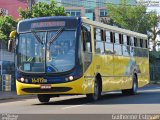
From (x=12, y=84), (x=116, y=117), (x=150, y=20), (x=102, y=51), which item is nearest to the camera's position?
(x=116, y=117)

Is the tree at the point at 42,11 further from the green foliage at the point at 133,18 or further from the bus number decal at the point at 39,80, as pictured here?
the bus number decal at the point at 39,80

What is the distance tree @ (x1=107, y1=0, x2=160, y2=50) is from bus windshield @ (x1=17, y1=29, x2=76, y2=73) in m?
48.1

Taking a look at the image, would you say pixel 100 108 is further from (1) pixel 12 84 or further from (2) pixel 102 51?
(1) pixel 12 84

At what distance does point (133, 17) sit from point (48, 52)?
4953cm

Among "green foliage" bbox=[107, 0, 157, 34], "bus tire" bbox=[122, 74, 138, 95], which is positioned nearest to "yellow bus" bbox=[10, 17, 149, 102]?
"bus tire" bbox=[122, 74, 138, 95]

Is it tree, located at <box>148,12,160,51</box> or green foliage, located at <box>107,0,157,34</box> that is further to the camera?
tree, located at <box>148,12,160,51</box>

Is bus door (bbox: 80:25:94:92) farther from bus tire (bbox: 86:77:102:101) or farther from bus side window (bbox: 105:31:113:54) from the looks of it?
bus side window (bbox: 105:31:113:54)

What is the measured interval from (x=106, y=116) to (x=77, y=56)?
490 centimetres

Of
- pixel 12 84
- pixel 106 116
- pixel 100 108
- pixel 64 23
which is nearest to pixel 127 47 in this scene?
pixel 64 23

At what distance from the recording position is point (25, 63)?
1928 cm

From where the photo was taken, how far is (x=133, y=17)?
67.6 m

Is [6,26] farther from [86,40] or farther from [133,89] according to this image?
[86,40]

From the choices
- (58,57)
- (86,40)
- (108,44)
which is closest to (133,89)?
(108,44)

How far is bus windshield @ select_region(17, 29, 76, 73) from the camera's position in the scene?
18.8 meters
